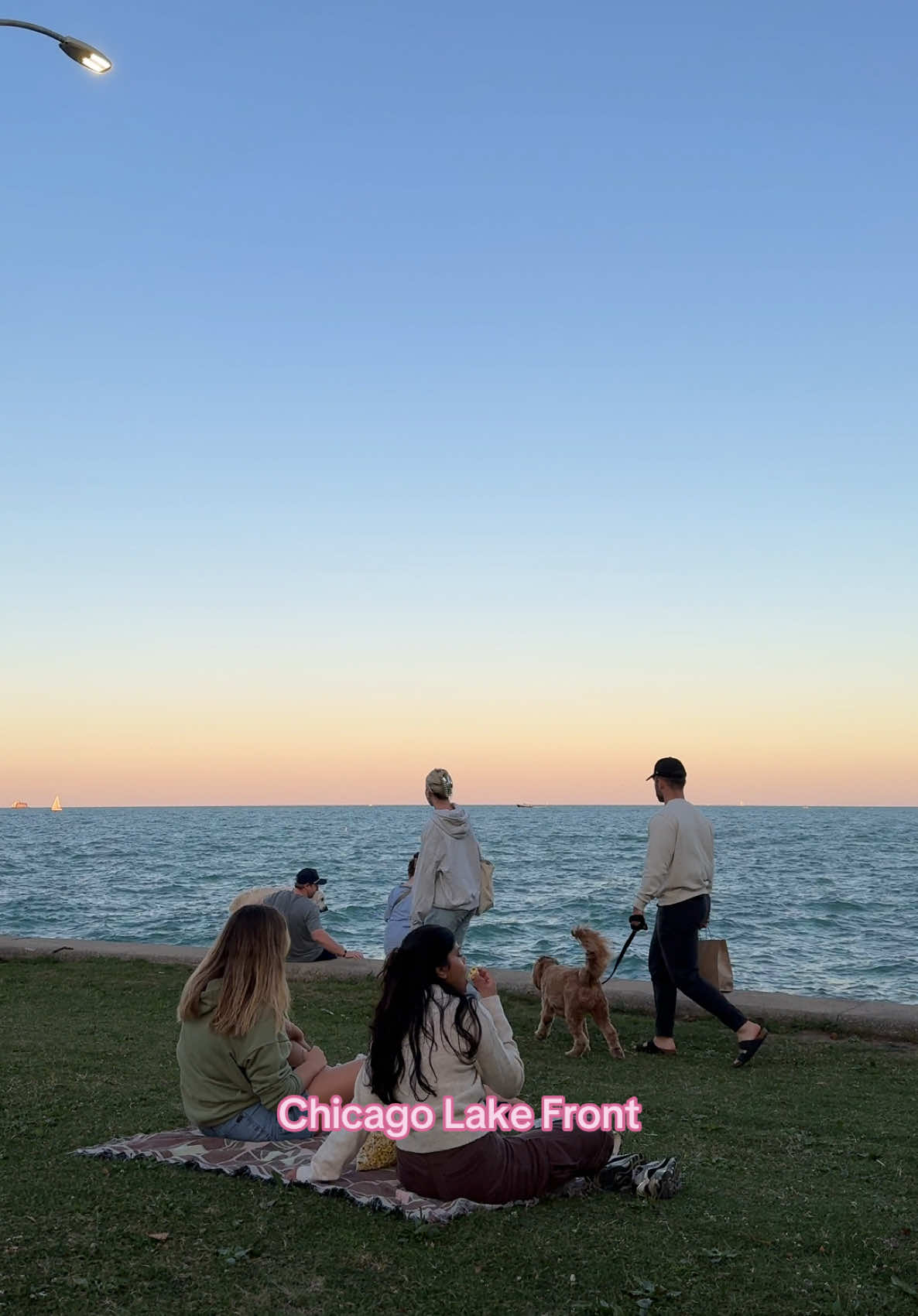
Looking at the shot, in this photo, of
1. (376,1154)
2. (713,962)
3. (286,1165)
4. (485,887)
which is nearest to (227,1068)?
(286,1165)

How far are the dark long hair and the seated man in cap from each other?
546cm

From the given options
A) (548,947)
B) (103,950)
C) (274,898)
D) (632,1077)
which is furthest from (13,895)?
(632,1077)

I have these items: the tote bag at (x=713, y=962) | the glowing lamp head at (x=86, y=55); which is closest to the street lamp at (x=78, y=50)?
the glowing lamp head at (x=86, y=55)

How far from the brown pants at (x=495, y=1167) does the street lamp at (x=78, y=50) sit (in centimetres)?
750

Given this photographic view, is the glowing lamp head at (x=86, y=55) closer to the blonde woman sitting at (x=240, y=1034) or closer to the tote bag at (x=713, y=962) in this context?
the blonde woman sitting at (x=240, y=1034)

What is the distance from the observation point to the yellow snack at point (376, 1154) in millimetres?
4645

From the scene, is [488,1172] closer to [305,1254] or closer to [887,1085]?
[305,1254]

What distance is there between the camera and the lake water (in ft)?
60.2

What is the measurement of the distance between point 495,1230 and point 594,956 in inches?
150

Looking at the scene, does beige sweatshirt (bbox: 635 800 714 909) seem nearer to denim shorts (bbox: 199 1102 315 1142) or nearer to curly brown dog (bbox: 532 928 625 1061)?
curly brown dog (bbox: 532 928 625 1061)

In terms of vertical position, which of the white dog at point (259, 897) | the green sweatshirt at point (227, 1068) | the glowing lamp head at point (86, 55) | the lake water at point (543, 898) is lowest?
the lake water at point (543, 898)

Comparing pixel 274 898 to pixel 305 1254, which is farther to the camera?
pixel 274 898

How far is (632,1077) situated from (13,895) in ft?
88.0

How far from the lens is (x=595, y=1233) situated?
4051 millimetres
